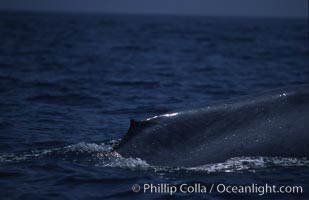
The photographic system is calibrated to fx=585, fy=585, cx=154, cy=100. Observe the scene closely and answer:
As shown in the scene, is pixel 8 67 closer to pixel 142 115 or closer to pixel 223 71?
pixel 223 71

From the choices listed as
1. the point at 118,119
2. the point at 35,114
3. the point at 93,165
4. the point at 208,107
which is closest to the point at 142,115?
the point at 118,119

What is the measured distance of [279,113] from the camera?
23.3 ft

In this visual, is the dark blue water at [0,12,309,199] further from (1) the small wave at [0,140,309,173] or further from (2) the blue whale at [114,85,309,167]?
(2) the blue whale at [114,85,309,167]

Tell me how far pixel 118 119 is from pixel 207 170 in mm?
5626

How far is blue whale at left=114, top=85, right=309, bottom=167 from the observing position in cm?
693

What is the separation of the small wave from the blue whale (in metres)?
0.10

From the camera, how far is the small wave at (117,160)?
23.2 feet

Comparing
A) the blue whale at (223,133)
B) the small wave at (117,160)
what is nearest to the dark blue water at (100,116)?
the small wave at (117,160)

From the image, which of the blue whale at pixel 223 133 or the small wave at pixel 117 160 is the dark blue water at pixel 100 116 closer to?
the small wave at pixel 117 160

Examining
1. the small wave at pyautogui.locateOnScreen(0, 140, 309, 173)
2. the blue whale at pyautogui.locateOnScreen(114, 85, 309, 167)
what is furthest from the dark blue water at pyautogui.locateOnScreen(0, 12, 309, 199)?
the blue whale at pyautogui.locateOnScreen(114, 85, 309, 167)

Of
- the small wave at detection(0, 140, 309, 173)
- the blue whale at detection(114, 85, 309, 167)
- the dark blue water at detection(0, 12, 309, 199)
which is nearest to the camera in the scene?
the blue whale at detection(114, 85, 309, 167)

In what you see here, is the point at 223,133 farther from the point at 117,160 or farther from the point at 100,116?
the point at 100,116

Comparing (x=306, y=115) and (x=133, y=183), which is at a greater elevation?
(x=306, y=115)

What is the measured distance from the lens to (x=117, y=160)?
757 cm
